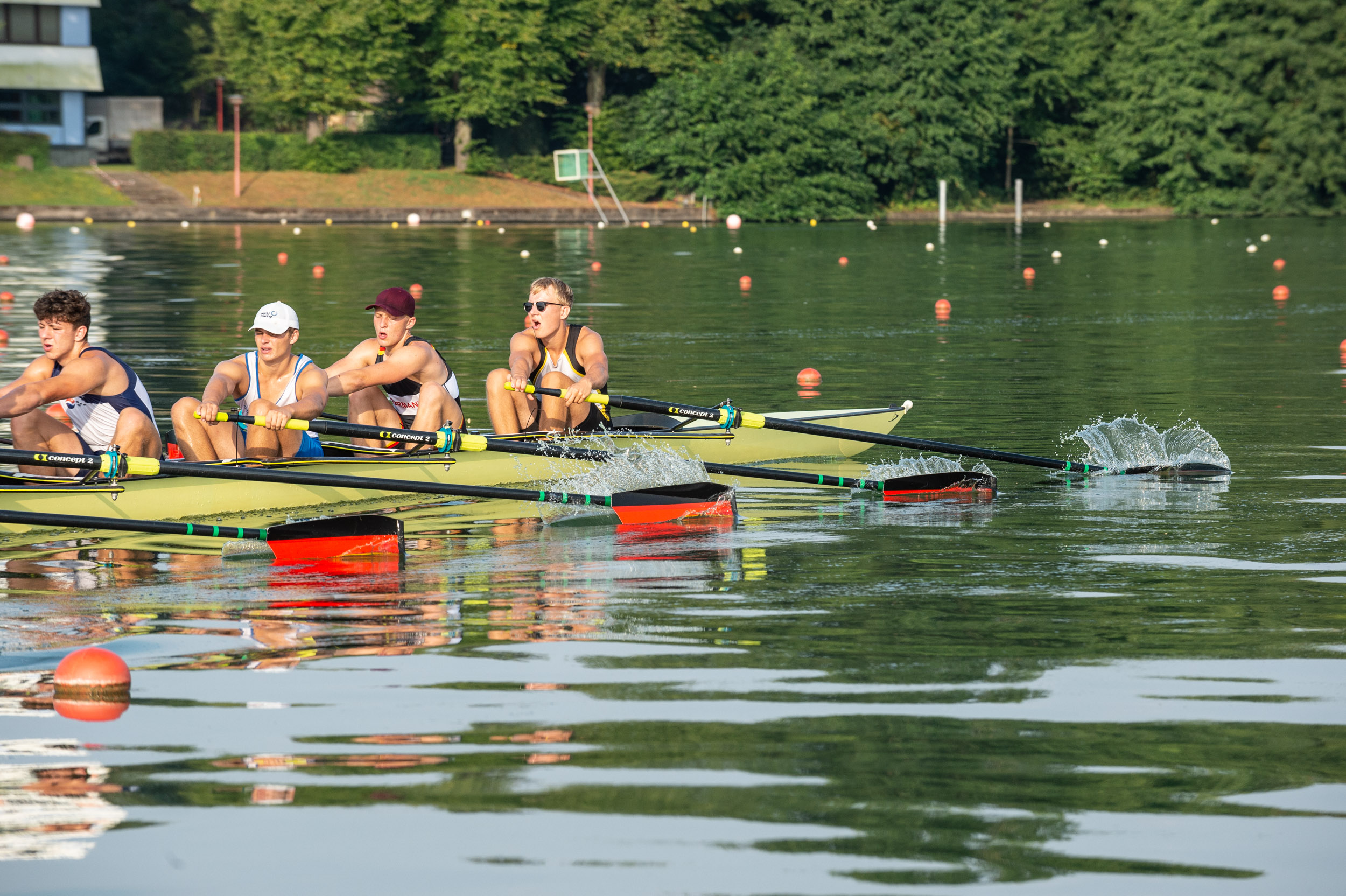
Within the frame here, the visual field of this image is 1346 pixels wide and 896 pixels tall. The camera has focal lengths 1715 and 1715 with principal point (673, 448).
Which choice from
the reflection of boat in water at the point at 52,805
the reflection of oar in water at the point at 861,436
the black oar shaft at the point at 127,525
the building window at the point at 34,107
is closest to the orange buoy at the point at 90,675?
the reflection of boat in water at the point at 52,805

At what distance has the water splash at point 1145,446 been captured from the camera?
1158 cm

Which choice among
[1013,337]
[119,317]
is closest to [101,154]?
[119,317]

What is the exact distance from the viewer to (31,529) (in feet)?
31.4

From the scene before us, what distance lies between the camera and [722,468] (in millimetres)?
10961

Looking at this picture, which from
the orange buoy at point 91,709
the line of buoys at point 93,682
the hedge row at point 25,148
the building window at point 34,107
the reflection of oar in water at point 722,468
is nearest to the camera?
the orange buoy at point 91,709

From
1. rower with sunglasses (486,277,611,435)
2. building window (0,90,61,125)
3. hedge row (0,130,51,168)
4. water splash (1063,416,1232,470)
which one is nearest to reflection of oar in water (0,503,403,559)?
rower with sunglasses (486,277,611,435)

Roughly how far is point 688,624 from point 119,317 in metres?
17.5

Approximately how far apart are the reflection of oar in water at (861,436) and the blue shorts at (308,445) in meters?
1.34

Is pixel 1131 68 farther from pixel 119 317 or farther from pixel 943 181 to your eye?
Answer: pixel 119 317

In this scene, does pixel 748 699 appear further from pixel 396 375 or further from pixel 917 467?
pixel 917 467

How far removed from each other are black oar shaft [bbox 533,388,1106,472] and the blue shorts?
1.41m

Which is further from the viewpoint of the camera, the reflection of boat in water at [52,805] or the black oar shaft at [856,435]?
the black oar shaft at [856,435]

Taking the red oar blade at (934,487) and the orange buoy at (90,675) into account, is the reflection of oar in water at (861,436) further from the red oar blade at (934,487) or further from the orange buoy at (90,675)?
the orange buoy at (90,675)

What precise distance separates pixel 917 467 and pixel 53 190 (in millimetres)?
49189
